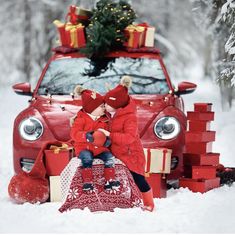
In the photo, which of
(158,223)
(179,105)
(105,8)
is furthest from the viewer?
(105,8)

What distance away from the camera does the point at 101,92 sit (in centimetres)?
838

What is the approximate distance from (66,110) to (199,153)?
1.76 metres

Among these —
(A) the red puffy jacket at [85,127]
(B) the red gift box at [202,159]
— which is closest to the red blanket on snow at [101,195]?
(A) the red puffy jacket at [85,127]

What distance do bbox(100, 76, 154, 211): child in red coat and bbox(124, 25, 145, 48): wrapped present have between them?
8.46 ft

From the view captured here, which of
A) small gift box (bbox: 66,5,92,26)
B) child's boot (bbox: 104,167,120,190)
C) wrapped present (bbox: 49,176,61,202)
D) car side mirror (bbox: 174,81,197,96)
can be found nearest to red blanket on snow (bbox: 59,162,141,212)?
child's boot (bbox: 104,167,120,190)

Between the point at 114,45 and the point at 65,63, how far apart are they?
756mm

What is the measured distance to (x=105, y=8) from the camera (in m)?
9.41

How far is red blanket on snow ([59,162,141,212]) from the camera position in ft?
21.6

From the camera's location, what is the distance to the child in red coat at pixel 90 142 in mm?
6459

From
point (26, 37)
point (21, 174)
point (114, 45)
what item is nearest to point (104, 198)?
point (21, 174)

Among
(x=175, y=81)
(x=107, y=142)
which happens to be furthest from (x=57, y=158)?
(x=175, y=81)

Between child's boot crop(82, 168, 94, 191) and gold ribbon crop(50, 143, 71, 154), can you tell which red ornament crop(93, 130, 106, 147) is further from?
gold ribbon crop(50, 143, 71, 154)

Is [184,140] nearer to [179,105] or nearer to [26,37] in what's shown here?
[179,105]

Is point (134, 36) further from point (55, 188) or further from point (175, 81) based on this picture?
point (175, 81)
